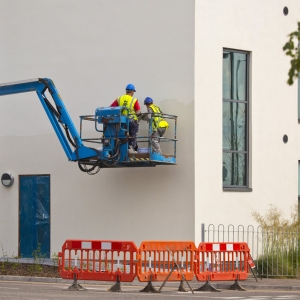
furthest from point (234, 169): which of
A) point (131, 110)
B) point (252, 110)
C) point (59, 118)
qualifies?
point (59, 118)

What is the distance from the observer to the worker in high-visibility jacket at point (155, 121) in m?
20.0

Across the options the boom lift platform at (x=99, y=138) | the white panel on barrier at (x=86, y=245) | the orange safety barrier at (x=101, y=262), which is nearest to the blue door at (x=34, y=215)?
the boom lift platform at (x=99, y=138)

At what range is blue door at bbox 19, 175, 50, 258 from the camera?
2330 cm

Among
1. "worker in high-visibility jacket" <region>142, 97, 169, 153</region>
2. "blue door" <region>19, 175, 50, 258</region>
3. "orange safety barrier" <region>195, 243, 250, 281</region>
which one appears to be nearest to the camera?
"orange safety barrier" <region>195, 243, 250, 281</region>

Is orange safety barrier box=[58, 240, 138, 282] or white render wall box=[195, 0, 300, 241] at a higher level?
white render wall box=[195, 0, 300, 241]

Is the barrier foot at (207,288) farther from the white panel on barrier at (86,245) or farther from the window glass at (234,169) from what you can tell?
the window glass at (234,169)

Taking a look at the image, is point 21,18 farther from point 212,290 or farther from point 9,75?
point 212,290

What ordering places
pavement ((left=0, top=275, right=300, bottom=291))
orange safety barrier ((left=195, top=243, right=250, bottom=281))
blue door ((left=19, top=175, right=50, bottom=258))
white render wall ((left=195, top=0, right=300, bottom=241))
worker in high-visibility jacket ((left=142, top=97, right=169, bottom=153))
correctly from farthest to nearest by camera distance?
blue door ((left=19, top=175, right=50, bottom=258)), white render wall ((left=195, top=0, right=300, bottom=241)), worker in high-visibility jacket ((left=142, top=97, right=169, bottom=153)), pavement ((left=0, top=275, right=300, bottom=291)), orange safety barrier ((left=195, top=243, right=250, bottom=281))

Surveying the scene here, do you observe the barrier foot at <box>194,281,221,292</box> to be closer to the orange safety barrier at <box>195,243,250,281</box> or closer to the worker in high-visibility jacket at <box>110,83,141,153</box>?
the orange safety barrier at <box>195,243,250,281</box>

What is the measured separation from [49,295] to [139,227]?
24.8ft

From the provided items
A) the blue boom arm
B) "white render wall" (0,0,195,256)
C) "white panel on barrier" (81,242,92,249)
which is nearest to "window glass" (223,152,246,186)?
"white render wall" (0,0,195,256)

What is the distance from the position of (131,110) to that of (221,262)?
4974 mm

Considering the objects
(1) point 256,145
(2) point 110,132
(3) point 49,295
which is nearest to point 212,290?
(3) point 49,295

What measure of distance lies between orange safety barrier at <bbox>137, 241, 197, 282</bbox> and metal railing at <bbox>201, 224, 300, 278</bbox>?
371 centimetres
